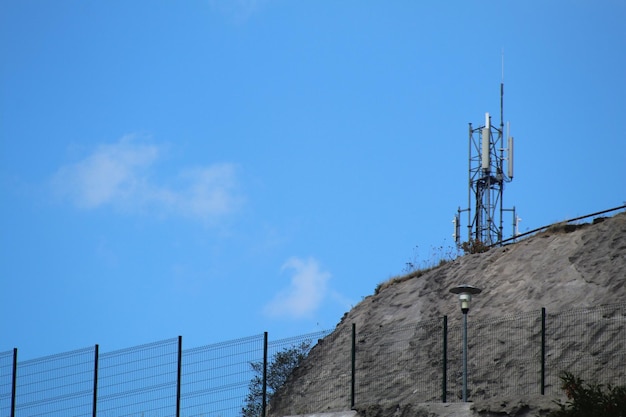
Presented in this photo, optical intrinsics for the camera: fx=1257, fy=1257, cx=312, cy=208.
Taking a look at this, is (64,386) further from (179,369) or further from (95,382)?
(179,369)

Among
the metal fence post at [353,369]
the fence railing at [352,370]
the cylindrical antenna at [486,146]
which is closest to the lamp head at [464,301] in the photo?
the fence railing at [352,370]

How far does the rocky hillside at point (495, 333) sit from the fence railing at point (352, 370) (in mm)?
39

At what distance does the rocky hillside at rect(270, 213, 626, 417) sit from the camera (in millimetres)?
30719

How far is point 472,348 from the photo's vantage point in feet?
111

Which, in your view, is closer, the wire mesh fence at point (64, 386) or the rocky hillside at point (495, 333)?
the rocky hillside at point (495, 333)

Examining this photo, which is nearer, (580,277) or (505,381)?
(505,381)

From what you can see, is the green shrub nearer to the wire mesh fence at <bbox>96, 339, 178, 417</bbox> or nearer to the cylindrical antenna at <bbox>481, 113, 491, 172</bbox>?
the wire mesh fence at <bbox>96, 339, 178, 417</bbox>

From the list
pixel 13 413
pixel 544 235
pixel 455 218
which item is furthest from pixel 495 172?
pixel 13 413

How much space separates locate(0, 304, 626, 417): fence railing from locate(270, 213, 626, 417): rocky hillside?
0.04m

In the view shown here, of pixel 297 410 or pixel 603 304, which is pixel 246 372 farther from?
pixel 603 304

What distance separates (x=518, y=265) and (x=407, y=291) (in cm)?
411

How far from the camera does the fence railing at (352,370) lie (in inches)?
1208

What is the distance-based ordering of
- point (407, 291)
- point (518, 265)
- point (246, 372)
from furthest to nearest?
point (407, 291), point (518, 265), point (246, 372)

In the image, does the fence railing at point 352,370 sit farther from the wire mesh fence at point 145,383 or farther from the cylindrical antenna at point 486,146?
the cylindrical antenna at point 486,146
